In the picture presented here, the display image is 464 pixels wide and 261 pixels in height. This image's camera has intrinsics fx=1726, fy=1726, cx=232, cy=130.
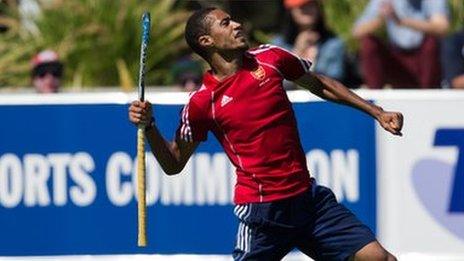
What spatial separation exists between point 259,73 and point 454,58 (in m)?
4.88

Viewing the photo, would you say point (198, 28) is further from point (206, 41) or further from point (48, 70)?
point (48, 70)

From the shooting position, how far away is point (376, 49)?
1452 centimetres

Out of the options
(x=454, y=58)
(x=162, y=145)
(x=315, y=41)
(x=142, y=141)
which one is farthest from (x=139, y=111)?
(x=315, y=41)

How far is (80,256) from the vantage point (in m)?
12.2

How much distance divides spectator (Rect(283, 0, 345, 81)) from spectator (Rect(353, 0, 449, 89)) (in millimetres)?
268

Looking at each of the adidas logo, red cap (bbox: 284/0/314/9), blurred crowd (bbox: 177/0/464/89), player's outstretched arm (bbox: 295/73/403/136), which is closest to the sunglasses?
blurred crowd (bbox: 177/0/464/89)

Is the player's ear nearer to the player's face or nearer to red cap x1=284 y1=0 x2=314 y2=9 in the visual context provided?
the player's face

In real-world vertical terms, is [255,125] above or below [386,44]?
below

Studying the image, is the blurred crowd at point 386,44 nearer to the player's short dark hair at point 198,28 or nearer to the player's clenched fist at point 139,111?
the player's short dark hair at point 198,28

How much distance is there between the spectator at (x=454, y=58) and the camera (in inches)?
546

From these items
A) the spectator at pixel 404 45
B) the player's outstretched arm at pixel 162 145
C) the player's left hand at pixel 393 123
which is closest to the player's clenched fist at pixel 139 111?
the player's outstretched arm at pixel 162 145

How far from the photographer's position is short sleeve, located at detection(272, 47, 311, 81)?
31.2ft

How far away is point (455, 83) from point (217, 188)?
2641 millimetres

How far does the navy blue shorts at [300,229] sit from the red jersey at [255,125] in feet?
→ 0.24
